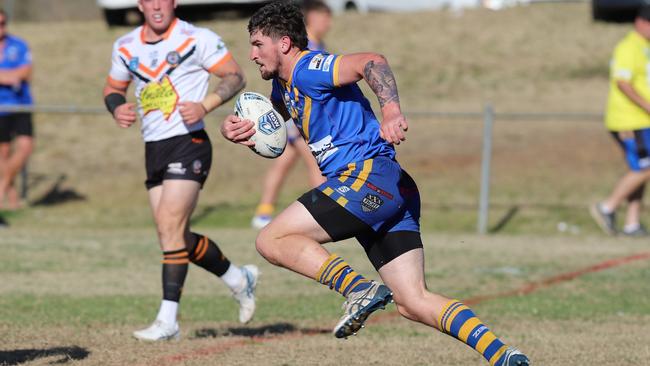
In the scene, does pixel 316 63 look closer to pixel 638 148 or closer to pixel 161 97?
pixel 161 97

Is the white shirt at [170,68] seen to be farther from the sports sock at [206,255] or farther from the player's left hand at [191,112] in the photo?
the sports sock at [206,255]

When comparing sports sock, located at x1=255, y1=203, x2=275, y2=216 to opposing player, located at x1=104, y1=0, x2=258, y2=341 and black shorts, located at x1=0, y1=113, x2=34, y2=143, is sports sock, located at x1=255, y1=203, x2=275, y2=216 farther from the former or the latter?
opposing player, located at x1=104, y1=0, x2=258, y2=341

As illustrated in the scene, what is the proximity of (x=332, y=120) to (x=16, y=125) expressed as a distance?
990 cm

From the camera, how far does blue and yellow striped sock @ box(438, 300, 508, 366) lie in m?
5.38

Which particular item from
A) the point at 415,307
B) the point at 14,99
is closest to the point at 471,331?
the point at 415,307

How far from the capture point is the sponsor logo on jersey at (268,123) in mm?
5996

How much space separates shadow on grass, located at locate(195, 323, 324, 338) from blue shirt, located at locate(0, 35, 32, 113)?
7604 mm

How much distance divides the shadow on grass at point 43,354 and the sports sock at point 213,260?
1109mm

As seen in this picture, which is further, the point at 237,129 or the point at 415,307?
the point at 237,129

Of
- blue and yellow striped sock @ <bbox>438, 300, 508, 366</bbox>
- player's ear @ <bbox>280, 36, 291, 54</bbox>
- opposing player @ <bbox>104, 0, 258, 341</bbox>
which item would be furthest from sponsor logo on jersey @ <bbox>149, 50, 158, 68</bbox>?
blue and yellow striped sock @ <bbox>438, 300, 508, 366</bbox>

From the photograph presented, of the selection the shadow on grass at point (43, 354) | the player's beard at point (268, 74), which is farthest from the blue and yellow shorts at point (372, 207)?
the shadow on grass at point (43, 354)

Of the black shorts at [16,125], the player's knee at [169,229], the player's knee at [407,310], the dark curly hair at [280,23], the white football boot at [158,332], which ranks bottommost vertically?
the black shorts at [16,125]

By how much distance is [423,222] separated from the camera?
49.4 feet

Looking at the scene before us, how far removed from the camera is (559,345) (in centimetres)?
733
